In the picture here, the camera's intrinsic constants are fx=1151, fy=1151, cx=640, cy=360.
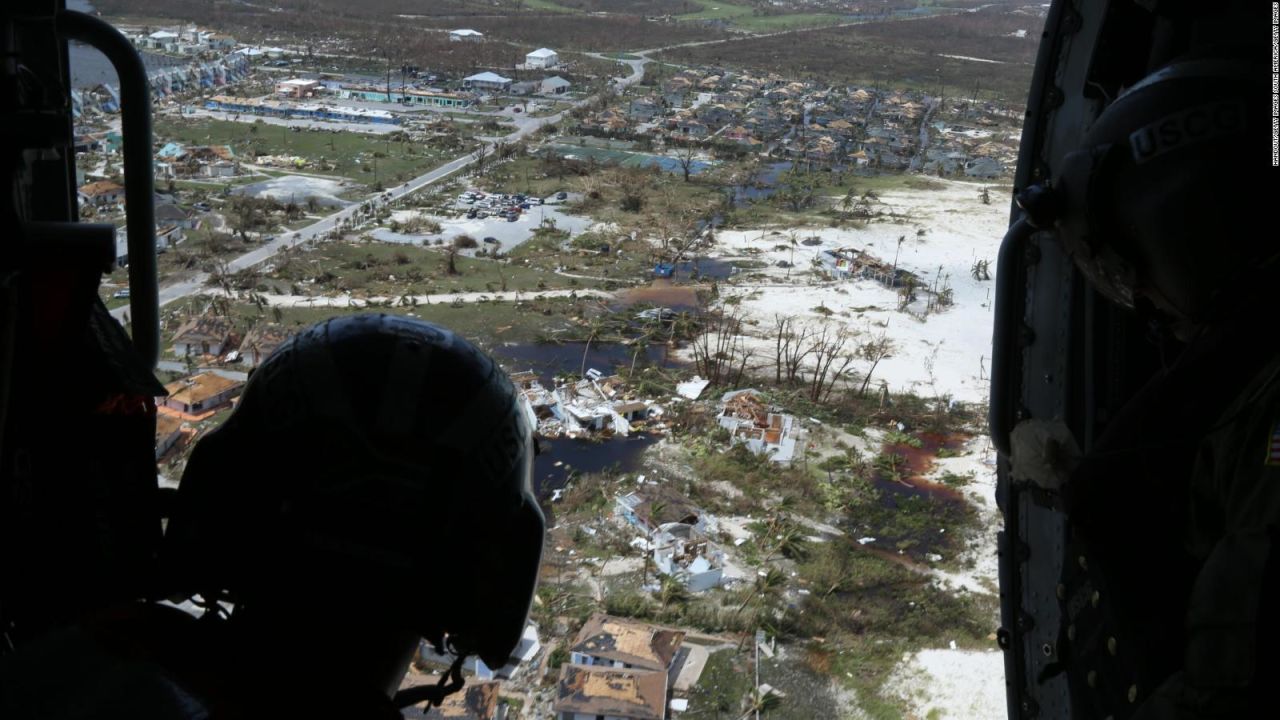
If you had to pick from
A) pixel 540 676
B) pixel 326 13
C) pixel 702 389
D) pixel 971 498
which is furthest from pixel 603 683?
pixel 326 13

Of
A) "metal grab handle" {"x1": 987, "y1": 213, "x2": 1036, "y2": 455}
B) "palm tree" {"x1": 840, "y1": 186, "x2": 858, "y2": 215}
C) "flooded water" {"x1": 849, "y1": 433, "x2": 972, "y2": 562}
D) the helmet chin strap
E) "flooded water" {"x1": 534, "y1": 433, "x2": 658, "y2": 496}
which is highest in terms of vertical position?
"metal grab handle" {"x1": 987, "y1": 213, "x2": 1036, "y2": 455}

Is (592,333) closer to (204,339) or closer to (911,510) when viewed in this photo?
(204,339)

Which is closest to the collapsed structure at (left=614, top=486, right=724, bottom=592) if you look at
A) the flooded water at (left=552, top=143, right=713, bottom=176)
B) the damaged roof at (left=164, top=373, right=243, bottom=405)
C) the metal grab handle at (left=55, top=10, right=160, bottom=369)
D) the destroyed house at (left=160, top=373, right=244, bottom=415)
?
the destroyed house at (left=160, top=373, right=244, bottom=415)

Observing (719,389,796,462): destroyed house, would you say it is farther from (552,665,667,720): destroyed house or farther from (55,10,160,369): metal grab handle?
(55,10,160,369): metal grab handle

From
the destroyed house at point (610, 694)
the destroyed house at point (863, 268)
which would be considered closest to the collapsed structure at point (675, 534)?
the destroyed house at point (610, 694)

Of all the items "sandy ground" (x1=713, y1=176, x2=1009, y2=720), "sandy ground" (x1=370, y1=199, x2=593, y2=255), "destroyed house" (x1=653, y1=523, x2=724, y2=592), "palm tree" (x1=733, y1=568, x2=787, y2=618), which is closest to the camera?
"sandy ground" (x1=713, y1=176, x2=1009, y2=720)

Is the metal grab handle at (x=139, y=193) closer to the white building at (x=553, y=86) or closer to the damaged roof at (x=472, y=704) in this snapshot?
the damaged roof at (x=472, y=704)

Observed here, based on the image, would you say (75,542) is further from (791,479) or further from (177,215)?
(177,215)
